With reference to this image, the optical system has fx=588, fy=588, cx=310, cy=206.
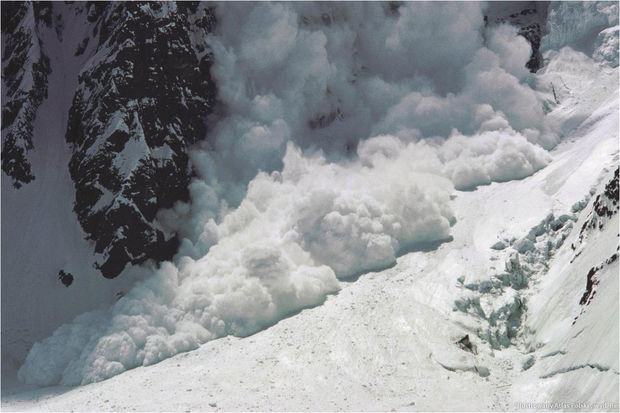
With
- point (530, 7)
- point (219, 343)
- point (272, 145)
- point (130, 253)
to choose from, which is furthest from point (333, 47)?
point (219, 343)

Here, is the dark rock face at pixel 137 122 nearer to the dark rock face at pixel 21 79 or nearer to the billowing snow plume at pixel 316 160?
the billowing snow plume at pixel 316 160

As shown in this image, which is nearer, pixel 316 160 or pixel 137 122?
pixel 137 122

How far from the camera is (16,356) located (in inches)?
2098

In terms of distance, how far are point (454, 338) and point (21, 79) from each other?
2269 inches

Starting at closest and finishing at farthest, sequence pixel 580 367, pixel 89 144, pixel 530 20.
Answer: pixel 580 367 → pixel 89 144 → pixel 530 20

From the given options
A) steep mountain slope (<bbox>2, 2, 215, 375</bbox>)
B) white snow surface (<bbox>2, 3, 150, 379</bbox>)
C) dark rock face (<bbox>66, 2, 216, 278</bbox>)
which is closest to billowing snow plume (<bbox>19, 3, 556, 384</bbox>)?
dark rock face (<bbox>66, 2, 216, 278</bbox>)

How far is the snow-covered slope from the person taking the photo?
37.9m

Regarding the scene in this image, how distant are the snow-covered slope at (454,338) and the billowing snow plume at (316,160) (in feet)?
9.15

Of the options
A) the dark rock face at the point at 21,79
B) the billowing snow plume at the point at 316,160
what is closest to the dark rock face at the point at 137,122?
the billowing snow plume at the point at 316,160

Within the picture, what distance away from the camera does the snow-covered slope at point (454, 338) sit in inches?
1492

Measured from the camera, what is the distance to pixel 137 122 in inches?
2450

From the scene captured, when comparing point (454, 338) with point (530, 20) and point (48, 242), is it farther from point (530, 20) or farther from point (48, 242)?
point (530, 20)

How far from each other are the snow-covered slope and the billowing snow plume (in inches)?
110

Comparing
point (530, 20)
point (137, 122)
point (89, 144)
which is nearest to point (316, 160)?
point (137, 122)
